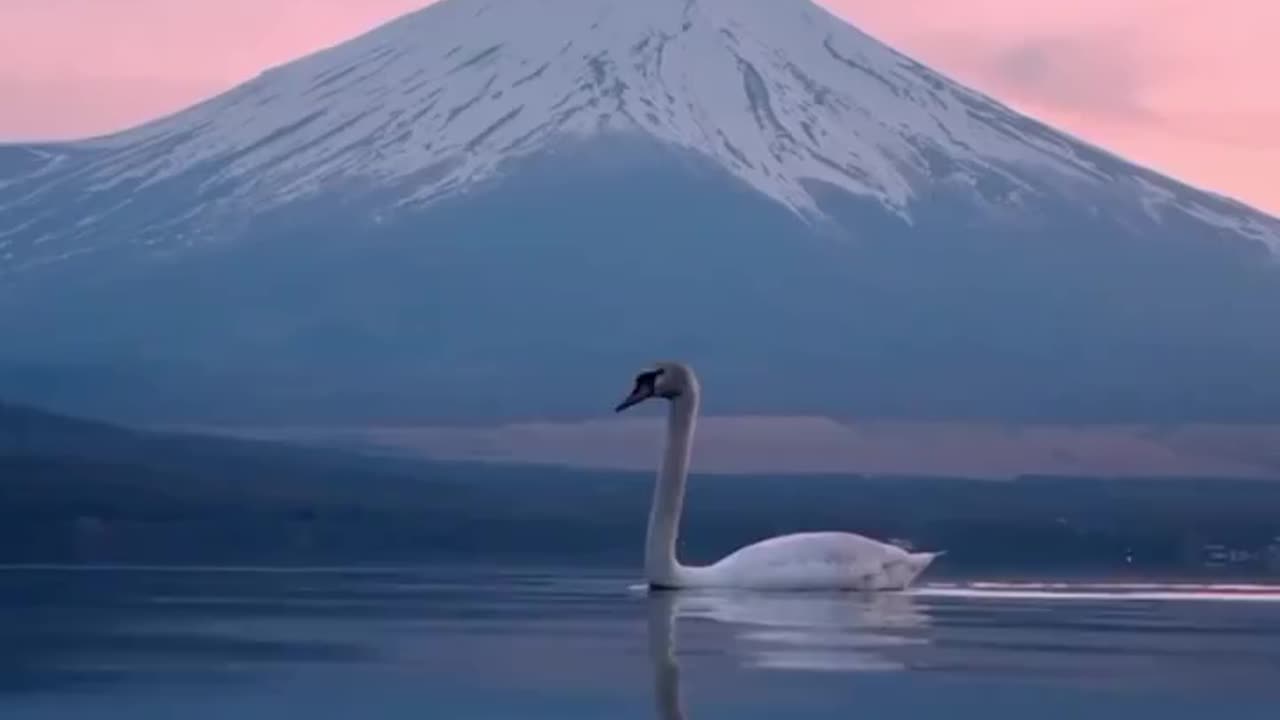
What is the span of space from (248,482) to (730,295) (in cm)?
1750

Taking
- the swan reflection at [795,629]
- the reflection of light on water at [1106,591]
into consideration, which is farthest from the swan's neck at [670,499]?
the reflection of light on water at [1106,591]

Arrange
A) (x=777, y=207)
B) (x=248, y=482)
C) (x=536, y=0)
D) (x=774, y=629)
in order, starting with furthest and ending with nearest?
(x=536, y=0) < (x=777, y=207) < (x=248, y=482) < (x=774, y=629)

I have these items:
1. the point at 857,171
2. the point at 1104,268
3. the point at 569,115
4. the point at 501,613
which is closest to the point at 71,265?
the point at 569,115

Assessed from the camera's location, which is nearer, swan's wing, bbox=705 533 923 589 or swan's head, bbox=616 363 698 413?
swan's wing, bbox=705 533 923 589

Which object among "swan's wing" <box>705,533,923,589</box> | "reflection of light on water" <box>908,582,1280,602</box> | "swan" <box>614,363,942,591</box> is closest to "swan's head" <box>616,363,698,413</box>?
"swan" <box>614,363,942,591</box>

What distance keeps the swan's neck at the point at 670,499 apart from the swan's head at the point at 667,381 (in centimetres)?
4

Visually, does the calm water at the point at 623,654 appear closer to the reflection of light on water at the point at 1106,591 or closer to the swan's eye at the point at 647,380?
the reflection of light on water at the point at 1106,591

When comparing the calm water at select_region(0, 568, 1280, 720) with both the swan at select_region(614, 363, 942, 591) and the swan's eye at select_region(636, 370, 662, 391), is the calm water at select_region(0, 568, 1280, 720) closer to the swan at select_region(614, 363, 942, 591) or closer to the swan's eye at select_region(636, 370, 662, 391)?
the swan at select_region(614, 363, 942, 591)

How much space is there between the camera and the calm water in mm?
9406

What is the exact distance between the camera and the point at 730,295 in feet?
204

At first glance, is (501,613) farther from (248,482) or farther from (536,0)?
(536,0)

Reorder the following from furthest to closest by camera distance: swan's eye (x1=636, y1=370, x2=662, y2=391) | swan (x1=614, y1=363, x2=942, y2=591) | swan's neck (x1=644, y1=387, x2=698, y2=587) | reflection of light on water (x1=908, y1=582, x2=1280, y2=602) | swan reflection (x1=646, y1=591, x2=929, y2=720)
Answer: swan's eye (x1=636, y1=370, x2=662, y2=391) < reflection of light on water (x1=908, y1=582, x2=1280, y2=602) < swan (x1=614, y1=363, x2=942, y2=591) < swan's neck (x1=644, y1=387, x2=698, y2=587) < swan reflection (x1=646, y1=591, x2=929, y2=720)

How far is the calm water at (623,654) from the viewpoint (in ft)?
30.9

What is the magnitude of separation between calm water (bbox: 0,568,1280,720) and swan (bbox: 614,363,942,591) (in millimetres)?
161
